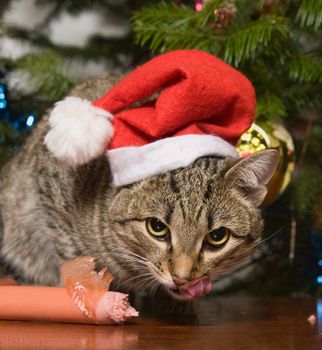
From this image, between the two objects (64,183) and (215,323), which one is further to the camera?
(64,183)

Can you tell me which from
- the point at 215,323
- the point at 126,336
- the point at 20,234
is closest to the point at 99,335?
the point at 126,336

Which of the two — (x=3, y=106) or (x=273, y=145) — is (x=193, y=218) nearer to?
(x=273, y=145)

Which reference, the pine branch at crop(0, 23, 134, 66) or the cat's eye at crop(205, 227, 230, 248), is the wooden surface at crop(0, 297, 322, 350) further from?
the pine branch at crop(0, 23, 134, 66)

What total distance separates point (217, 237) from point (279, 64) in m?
0.52

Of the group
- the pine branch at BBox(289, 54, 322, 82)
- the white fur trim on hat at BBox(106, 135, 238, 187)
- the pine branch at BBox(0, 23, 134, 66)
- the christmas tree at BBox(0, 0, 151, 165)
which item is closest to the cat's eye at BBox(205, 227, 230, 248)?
the white fur trim on hat at BBox(106, 135, 238, 187)

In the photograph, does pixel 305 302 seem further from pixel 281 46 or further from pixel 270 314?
pixel 281 46

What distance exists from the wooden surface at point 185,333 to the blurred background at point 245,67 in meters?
0.29

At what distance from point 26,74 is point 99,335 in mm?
827

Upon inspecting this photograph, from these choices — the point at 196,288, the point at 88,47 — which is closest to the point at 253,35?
the point at 196,288

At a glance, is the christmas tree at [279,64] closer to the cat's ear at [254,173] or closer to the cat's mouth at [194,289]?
the cat's ear at [254,173]

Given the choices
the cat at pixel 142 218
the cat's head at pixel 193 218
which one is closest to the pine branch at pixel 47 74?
the cat at pixel 142 218

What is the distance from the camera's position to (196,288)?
1118 mm

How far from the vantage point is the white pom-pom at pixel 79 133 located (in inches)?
45.2

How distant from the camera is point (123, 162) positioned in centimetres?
118
